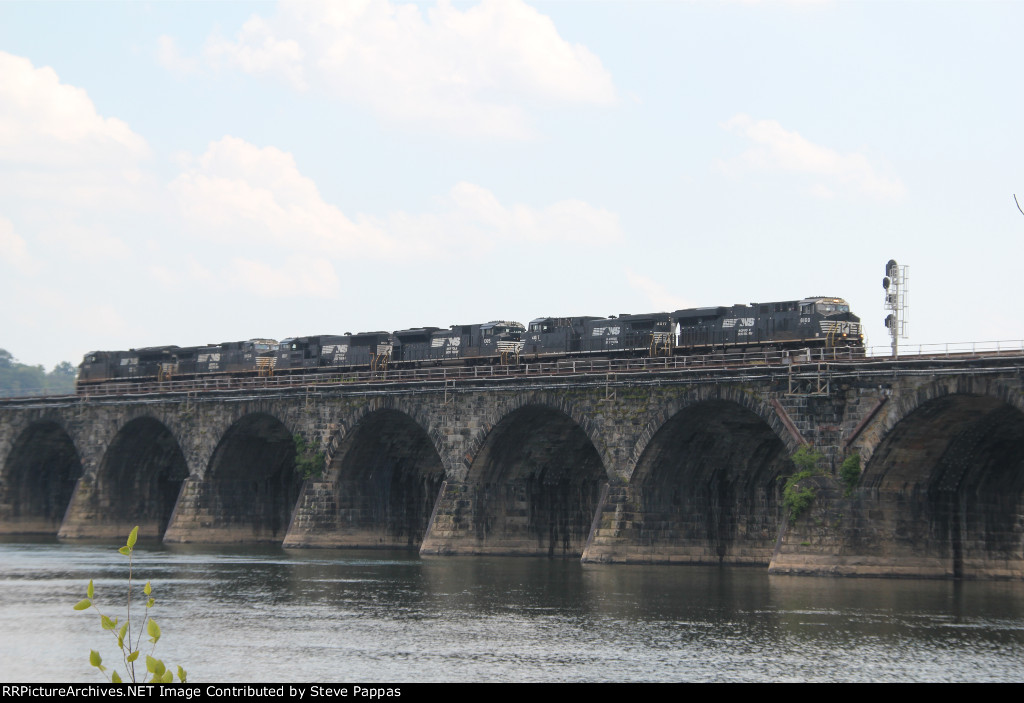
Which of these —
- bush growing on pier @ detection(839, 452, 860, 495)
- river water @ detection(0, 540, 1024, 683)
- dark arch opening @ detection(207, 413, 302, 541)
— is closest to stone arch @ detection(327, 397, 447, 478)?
dark arch opening @ detection(207, 413, 302, 541)

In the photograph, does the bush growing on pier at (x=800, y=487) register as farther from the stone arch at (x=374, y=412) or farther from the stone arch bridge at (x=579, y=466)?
the stone arch at (x=374, y=412)

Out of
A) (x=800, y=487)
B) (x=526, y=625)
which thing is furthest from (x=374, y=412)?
(x=526, y=625)

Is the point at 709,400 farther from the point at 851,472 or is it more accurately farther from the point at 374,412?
the point at 374,412

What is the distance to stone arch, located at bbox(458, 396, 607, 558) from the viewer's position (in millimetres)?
67875

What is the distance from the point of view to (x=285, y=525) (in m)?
85.7

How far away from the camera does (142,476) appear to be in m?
89.8

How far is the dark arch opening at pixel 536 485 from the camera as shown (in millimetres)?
68000

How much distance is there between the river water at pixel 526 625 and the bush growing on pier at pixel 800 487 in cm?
301

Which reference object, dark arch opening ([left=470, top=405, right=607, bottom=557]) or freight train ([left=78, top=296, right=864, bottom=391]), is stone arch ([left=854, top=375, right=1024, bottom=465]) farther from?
dark arch opening ([left=470, top=405, right=607, bottom=557])

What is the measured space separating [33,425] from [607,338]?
46880 mm

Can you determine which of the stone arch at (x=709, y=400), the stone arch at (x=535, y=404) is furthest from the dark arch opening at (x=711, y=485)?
the stone arch at (x=535, y=404)

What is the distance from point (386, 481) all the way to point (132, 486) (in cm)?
2321
